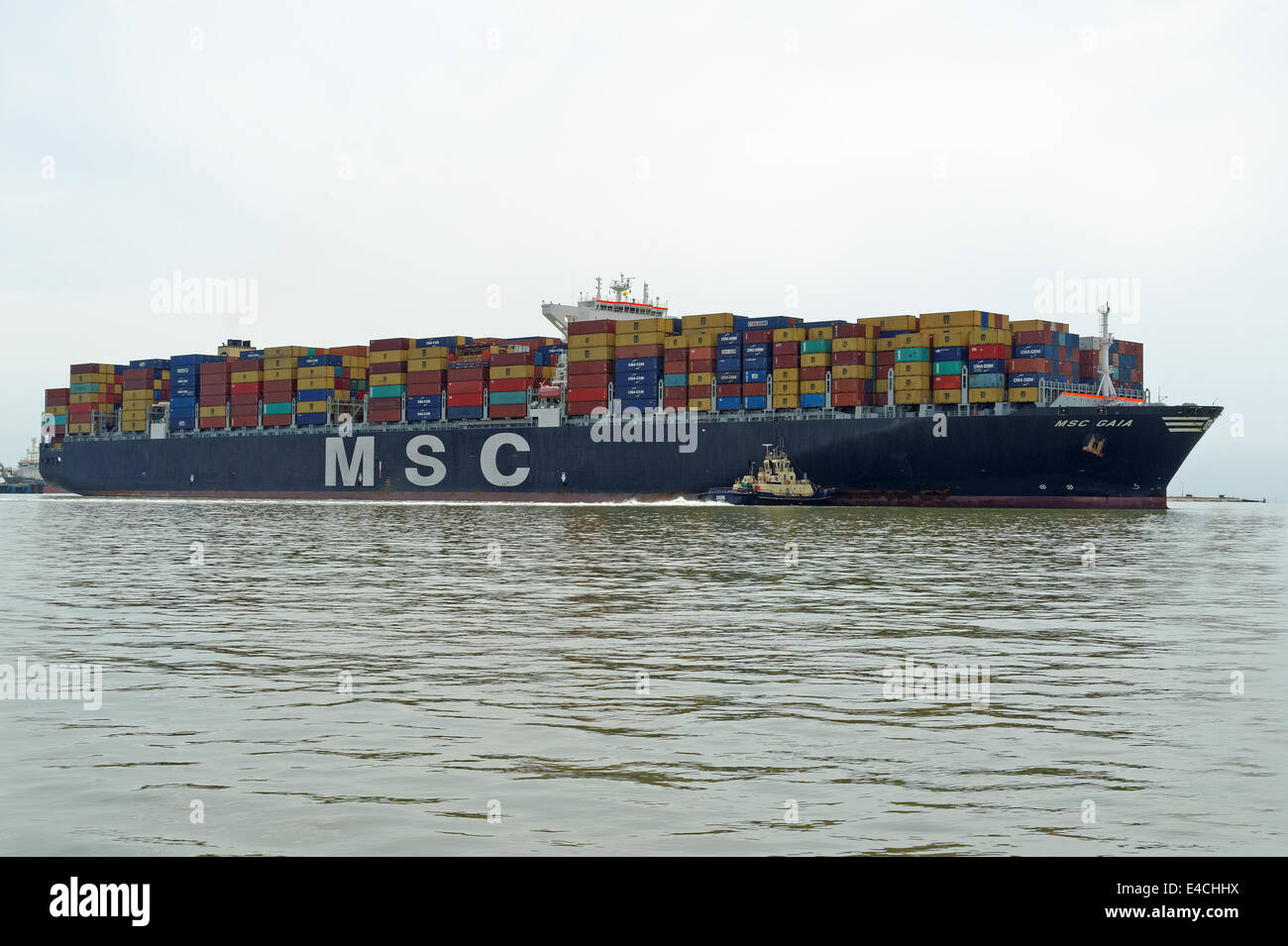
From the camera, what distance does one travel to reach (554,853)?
7859mm

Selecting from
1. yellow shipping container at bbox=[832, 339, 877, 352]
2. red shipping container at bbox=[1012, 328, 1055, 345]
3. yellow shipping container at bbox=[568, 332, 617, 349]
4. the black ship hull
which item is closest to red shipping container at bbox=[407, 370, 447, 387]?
the black ship hull

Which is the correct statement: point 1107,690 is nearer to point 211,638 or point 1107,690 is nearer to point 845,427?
point 211,638

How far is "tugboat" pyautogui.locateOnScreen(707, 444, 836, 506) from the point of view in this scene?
78.4 m

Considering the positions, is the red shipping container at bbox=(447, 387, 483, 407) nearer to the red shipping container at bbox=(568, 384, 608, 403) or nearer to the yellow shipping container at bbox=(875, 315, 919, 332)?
the red shipping container at bbox=(568, 384, 608, 403)

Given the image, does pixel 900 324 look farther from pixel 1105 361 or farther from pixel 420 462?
pixel 420 462

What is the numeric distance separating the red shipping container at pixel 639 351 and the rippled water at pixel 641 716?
197 feet

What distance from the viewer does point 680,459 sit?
85.4m

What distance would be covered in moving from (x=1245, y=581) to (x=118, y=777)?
26605 mm

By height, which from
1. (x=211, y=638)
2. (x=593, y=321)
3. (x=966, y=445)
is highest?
(x=593, y=321)
